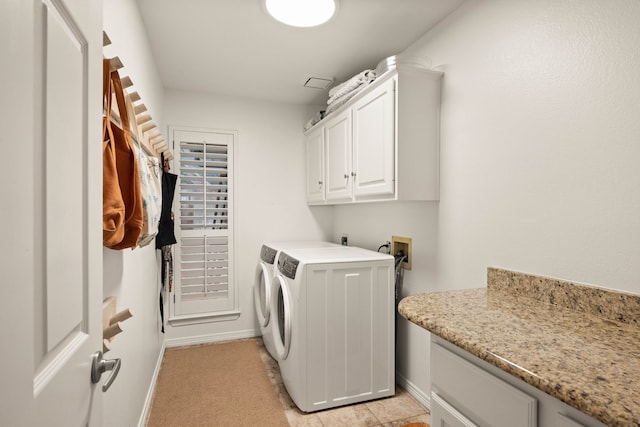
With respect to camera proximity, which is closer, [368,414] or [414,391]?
[368,414]

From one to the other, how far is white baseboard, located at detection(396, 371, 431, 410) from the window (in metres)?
1.64

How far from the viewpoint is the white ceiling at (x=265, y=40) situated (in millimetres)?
1832

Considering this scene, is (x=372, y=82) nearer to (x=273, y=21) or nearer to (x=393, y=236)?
(x=273, y=21)

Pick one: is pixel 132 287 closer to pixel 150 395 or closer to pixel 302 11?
pixel 150 395

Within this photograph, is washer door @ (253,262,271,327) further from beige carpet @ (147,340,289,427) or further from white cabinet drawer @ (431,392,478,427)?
white cabinet drawer @ (431,392,478,427)

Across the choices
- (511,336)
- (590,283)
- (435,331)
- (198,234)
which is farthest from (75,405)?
(198,234)

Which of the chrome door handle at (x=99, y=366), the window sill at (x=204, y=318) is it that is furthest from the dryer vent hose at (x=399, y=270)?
the chrome door handle at (x=99, y=366)

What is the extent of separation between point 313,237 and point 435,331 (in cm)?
249

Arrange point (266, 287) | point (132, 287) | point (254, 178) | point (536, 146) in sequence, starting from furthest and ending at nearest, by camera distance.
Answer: point (254, 178)
point (266, 287)
point (132, 287)
point (536, 146)

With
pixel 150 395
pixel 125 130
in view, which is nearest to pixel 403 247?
pixel 125 130

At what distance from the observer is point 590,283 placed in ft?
3.95

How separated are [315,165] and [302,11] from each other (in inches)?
57.1

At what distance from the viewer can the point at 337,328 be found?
2043 mm

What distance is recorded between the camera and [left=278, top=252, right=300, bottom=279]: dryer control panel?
2.07 meters
